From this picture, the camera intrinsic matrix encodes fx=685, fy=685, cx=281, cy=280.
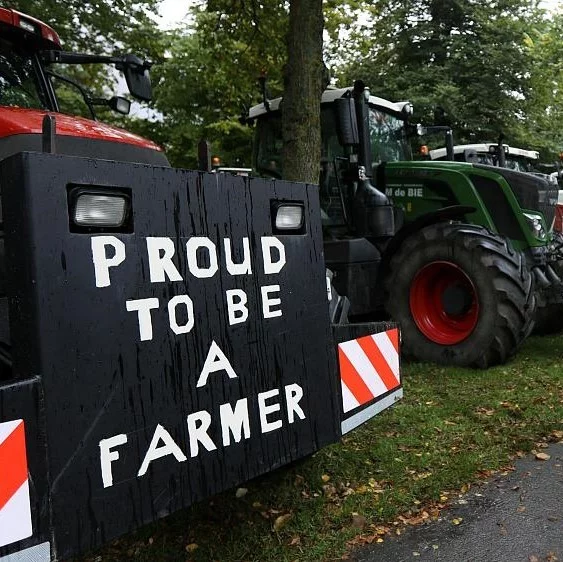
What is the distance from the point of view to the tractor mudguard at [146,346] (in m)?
1.76

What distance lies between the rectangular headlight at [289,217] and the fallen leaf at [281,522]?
1.32 metres

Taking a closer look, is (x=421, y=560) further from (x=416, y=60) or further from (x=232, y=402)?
(x=416, y=60)

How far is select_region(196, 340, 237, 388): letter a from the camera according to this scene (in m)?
2.18

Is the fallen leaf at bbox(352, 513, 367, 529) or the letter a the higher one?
the letter a

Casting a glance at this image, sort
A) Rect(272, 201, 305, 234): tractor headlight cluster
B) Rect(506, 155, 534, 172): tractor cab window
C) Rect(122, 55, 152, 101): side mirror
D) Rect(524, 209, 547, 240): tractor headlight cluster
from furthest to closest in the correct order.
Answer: Rect(506, 155, 534, 172): tractor cab window → Rect(524, 209, 547, 240): tractor headlight cluster → Rect(122, 55, 152, 101): side mirror → Rect(272, 201, 305, 234): tractor headlight cluster

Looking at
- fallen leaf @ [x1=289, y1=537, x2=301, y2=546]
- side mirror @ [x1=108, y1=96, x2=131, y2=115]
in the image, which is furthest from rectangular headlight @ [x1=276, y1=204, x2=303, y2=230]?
side mirror @ [x1=108, y1=96, x2=131, y2=115]

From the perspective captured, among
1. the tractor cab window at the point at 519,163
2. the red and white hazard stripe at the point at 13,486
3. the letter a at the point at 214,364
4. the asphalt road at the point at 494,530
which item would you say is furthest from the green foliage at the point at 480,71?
the red and white hazard stripe at the point at 13,486

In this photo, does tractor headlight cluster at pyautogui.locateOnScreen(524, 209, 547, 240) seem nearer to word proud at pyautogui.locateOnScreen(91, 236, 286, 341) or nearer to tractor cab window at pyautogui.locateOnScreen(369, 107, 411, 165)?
tractor cab window at pyautogui.locateOnScreen(369, 107, 411, 165)

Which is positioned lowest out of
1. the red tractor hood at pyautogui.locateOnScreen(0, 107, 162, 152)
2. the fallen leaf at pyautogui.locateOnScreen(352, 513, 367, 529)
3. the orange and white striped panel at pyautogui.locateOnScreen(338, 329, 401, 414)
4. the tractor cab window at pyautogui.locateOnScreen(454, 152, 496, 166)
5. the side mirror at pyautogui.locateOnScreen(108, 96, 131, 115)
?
the fallen leaf at pyautogui.locateOnScreen(352, 513, 367, 529)

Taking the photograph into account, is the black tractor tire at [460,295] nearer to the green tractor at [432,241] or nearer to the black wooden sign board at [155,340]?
the green tractor at [432,241]

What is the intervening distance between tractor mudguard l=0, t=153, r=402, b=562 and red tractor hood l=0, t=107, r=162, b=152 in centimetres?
132

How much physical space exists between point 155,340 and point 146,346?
0.04 meters

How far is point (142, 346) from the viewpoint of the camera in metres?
2.01

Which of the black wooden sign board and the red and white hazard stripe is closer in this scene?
the red and white hazard stripe
